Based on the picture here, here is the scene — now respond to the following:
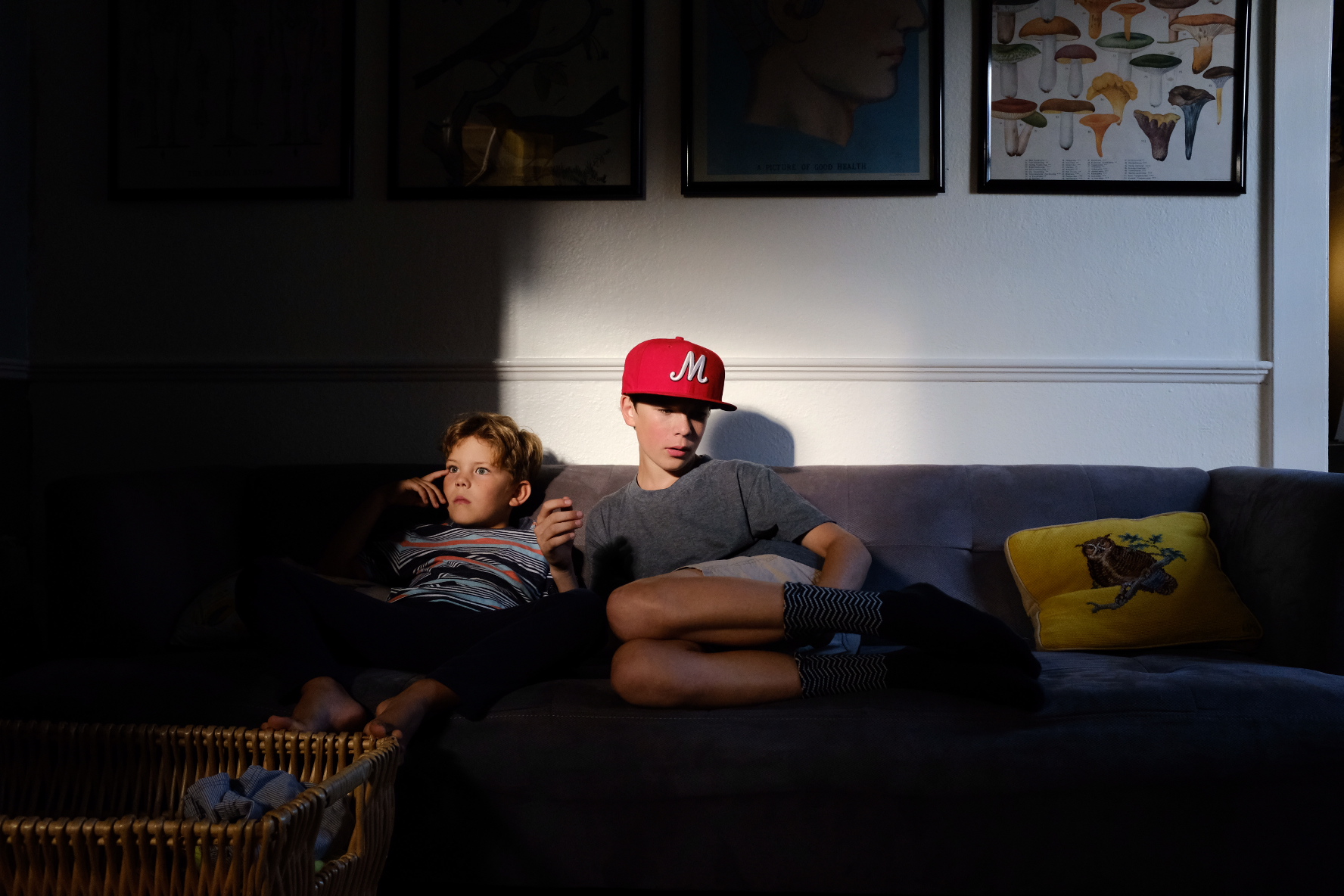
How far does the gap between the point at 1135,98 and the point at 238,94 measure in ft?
7.70

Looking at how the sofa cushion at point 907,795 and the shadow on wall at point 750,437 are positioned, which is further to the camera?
the shadow on wall at point 750,437

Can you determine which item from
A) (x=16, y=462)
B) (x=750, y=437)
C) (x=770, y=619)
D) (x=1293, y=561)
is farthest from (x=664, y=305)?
(x=16, y=462)

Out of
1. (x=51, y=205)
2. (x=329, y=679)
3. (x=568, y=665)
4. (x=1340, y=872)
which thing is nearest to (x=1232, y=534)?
(x=1340, y=872)

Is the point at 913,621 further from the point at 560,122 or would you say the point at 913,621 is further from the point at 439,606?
the point at 560,122

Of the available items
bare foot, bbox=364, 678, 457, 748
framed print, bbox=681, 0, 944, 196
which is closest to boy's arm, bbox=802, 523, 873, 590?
bare foot, bbox=364, 678, 457, 748

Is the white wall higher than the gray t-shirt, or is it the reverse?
the white wall

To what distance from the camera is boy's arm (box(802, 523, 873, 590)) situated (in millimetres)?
1553

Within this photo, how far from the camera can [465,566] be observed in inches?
68.7

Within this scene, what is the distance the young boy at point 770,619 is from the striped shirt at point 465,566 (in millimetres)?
90

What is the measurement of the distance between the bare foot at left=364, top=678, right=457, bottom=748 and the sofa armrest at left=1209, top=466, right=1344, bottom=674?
145cm

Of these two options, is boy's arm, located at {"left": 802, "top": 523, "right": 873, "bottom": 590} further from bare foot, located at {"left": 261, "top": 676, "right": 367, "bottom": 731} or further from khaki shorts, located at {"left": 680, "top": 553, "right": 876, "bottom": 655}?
bare foot, located at {"left": 261, "top": 676, "right": 367, "bottom": 731}

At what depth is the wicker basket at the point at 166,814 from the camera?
89 cm

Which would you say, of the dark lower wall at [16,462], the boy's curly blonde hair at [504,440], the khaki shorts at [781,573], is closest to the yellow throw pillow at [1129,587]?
the khaki shorts at [781,573]

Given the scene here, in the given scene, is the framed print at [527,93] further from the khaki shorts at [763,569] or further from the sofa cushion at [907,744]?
the sofa cushion at [907,744]
